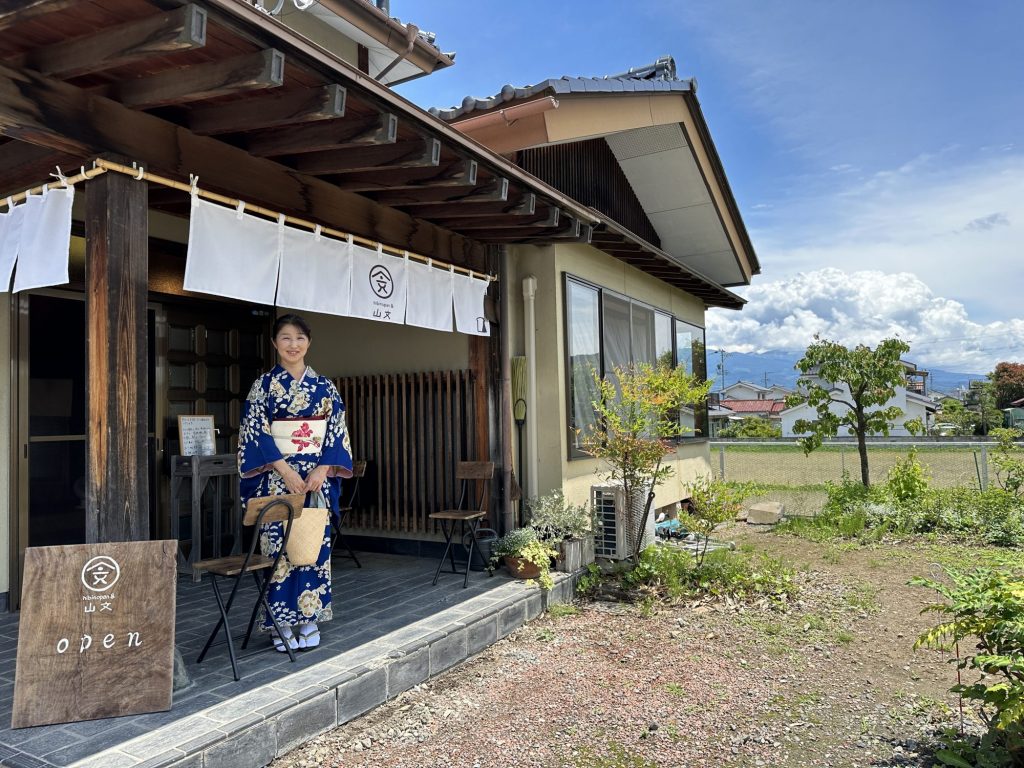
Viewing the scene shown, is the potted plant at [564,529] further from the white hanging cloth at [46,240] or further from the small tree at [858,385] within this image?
the small tree at [858,385]

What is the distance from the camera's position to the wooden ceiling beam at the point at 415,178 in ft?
14.4

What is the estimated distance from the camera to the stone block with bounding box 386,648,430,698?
3.82 meters

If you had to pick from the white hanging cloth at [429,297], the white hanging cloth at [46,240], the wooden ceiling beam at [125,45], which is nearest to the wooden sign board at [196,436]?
the white hanging cloth at [429,297]

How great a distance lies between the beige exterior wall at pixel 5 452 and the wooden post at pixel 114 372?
2.16 meters

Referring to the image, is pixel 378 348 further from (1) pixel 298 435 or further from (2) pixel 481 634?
(2) pixel 481 634

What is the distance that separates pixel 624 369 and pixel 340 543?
11.2 ft

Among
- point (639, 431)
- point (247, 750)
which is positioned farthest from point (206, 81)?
point (639, 431)

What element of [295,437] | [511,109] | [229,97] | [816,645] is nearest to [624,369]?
[511,109]

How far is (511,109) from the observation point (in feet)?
19.8

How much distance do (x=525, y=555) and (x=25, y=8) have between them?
4.47 m

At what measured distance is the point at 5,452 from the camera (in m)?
4.79

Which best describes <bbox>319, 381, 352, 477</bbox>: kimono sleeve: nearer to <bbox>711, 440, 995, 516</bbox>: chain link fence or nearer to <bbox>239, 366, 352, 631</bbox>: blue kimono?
<bbox>239, 366, 352, 631</bbox>: blue kimono

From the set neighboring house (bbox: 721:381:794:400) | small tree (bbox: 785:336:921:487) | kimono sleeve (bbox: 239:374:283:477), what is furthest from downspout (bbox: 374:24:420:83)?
neighboring house (bbox: 721:381:794:400)

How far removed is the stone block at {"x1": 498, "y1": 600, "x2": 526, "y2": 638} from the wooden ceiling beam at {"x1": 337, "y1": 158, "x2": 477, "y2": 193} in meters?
2.90
